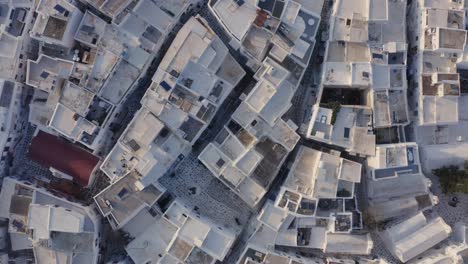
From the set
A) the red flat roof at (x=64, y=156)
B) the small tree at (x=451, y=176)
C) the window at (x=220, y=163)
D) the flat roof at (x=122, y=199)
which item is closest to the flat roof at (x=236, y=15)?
the window at (x=220, y=163)

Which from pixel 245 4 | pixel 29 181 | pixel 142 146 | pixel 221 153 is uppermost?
pixel 245 4

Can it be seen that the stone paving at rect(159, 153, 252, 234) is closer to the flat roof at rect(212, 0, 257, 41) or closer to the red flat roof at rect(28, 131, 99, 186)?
the red flat roof at rect(28, 131, 99, 186)

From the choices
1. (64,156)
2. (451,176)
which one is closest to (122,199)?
(64,156)

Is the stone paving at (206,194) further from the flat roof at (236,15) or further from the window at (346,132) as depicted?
the flat roof at (236,15)

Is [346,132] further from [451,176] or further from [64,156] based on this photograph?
[64,156]

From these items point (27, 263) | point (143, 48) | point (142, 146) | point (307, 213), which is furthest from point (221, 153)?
point (27, 263)

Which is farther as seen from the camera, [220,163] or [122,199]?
[220,163]

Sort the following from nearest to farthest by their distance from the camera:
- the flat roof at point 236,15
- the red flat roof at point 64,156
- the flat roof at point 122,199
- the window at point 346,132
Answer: the flat roof at point 236,15, the flat roof at point 122,199, the window at point 346,132, the red flat roof at point 64,156

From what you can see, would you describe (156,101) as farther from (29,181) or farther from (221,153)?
(29,181)
